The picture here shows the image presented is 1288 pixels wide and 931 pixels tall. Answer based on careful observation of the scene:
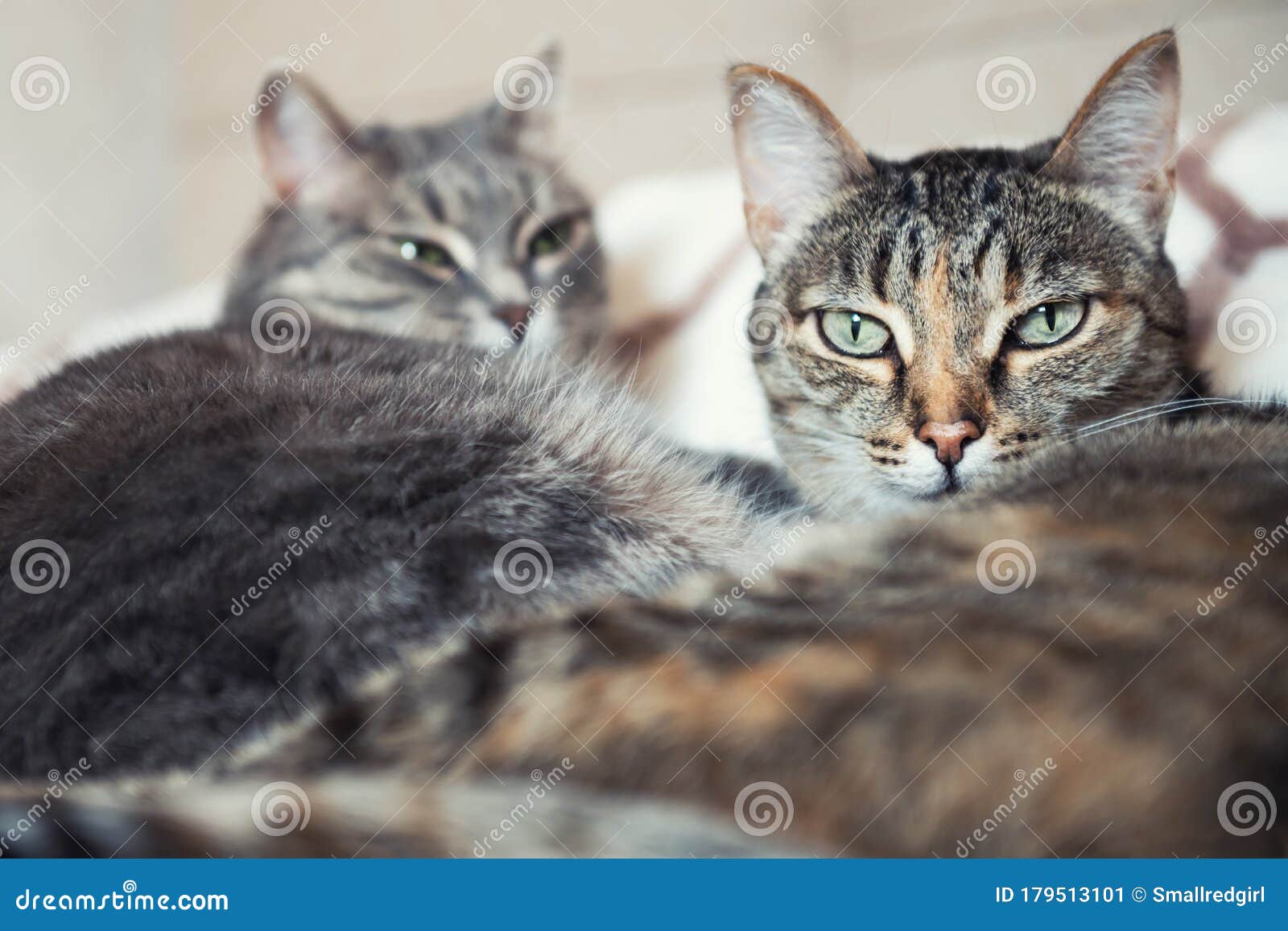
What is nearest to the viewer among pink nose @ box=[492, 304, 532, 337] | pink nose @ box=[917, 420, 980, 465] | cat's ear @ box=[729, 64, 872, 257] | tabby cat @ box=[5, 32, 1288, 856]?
tabby cat @ box=[5, 32, 1288, 856]

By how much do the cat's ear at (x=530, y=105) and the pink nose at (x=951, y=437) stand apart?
2.92 ft

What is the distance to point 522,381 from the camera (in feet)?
3.23

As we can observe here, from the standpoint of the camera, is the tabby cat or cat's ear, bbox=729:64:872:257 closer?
the tabby cat

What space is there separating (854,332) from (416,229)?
0.69 m

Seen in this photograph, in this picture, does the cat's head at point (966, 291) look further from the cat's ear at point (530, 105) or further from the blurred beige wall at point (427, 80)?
the cat's ear at point (530, 105)

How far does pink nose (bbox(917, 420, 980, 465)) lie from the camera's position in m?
0.84

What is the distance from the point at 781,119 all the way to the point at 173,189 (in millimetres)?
1297

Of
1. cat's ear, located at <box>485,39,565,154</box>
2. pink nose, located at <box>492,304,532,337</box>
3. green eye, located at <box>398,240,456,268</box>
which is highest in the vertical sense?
cat's ear, located at <box>485,39,565,154</box>

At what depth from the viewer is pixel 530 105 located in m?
1.48

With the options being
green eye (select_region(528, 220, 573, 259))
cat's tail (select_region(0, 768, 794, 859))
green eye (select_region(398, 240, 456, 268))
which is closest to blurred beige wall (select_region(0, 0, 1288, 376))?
green eye (select_region(528, 220, 573, 259))

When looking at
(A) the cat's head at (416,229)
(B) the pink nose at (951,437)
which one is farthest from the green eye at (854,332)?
(A) the cat's head at (416,229)

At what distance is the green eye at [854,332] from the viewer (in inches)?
36.7

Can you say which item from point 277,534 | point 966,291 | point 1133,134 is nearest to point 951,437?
point 966,291

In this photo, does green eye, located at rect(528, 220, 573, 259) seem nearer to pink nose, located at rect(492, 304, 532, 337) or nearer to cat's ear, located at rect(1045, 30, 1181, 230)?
pink nose, located at rect(492, 304, 532, 337)
